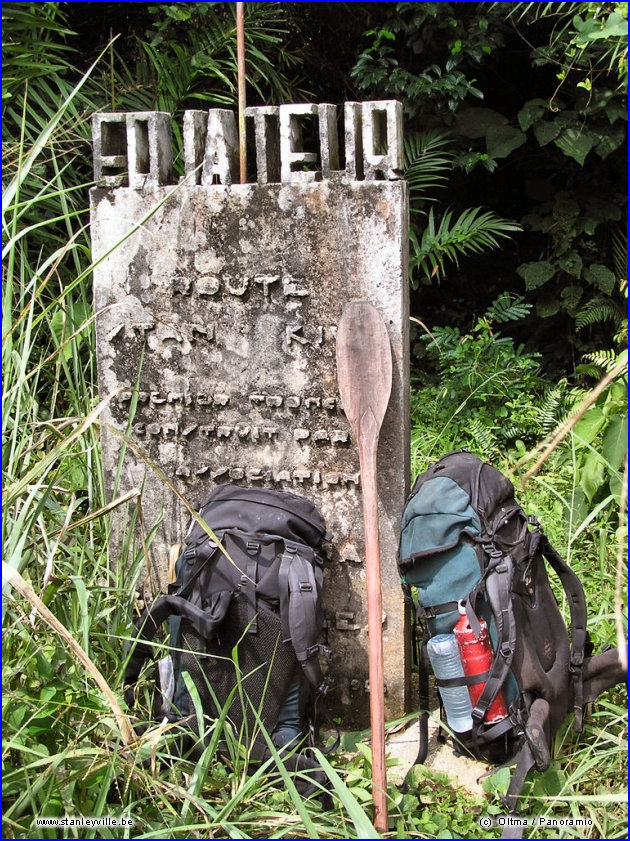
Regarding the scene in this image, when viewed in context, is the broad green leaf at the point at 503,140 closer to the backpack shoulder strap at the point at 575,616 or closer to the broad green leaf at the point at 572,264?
the broad green leaf at the point at 572,264

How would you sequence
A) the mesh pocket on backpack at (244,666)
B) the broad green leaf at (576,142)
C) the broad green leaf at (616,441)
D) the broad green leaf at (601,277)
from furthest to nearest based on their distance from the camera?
1. the broad green leaf at (601,277)
2. the broad green leaf at (576,142)
3. the broad green leaf at (616,441)
4. the mesh pocket on backpack at (244,666)

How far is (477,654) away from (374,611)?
0.94 feet

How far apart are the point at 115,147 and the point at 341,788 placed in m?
2.00

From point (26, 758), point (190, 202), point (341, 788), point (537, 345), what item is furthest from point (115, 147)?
point (537, 345)

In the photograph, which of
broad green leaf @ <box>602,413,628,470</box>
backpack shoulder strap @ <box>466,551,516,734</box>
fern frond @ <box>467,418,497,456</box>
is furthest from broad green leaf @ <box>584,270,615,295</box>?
backpack shoulder strap @ <box>466,551,516,734</box>

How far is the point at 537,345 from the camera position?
5.04 meters

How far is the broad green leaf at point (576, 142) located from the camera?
14.3 ft

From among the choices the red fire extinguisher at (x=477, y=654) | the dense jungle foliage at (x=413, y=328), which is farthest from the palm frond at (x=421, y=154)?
the red fire extinguisher at (x=477, y=654)

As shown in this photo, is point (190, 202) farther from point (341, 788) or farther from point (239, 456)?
point (341, 788)

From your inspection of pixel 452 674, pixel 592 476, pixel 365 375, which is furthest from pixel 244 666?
pixel 592 476

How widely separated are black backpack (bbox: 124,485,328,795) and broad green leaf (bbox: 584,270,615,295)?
2880mm

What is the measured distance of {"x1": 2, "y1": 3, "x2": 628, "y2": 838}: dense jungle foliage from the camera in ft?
6.59

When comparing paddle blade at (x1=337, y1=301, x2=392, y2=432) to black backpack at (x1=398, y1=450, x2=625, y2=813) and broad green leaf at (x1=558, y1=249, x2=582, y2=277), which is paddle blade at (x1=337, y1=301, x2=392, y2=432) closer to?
black backpack at (x1=398, y1=450, x2=625, y2=813)

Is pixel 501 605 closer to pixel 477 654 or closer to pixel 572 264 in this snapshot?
pixel 477 654
